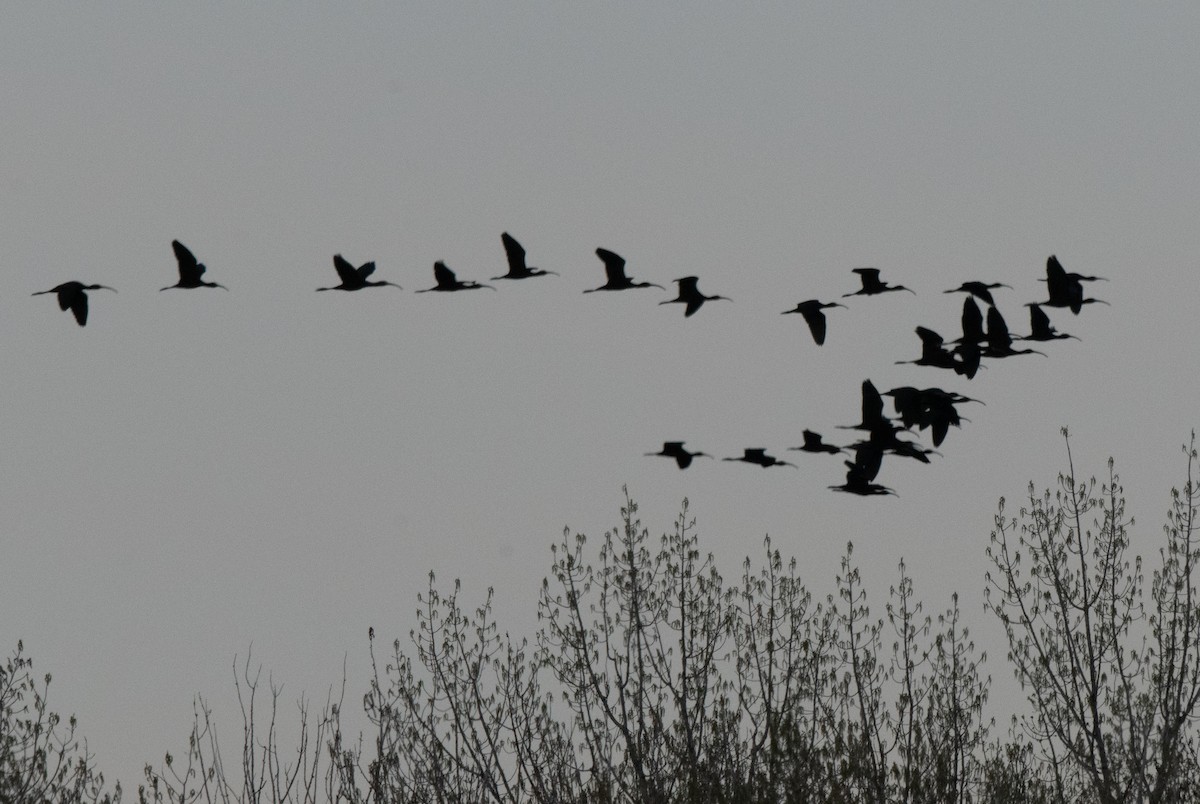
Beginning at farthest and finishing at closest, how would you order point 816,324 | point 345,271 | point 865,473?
point 816,324, point 345,271, point 865,473

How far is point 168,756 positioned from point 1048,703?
901cm

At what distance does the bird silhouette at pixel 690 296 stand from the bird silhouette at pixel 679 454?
114 cm

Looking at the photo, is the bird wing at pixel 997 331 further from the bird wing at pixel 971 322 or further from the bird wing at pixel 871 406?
the bird wing at pixel 871 406

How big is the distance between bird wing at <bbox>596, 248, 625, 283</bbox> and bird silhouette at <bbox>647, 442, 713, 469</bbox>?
142 cm

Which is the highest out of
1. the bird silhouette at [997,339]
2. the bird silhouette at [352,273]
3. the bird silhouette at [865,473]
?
the bird silhouette at [352,273]

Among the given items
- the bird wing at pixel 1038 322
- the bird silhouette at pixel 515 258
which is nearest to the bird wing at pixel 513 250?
the bird silhouette at pixel 515 258

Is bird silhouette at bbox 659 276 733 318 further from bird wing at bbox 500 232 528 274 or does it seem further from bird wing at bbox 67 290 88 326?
bird wing at bbox 67 290 88 326

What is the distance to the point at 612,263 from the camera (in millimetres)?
15570

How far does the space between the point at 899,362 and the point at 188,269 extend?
5.72m

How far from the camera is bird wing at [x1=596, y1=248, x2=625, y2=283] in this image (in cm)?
1552

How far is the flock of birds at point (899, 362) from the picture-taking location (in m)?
13.8

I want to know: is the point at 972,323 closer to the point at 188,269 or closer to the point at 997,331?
the point at 997,331

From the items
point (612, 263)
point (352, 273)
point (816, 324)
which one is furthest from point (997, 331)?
point (352, 273)

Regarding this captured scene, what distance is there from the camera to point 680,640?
58.8 feet
